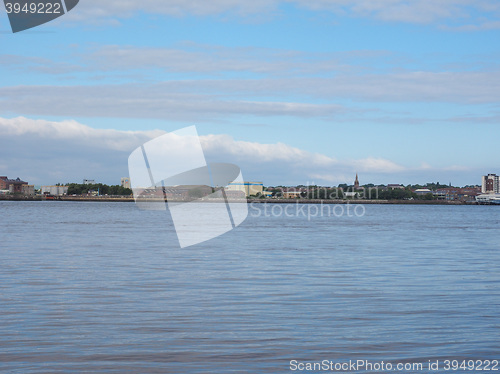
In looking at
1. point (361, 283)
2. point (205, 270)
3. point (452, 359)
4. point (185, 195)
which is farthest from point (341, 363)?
point (185, 195)

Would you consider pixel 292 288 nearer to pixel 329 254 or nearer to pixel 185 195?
pixel 329 254

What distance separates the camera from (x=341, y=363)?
760 centimetres

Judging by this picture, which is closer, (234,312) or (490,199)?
(234,312)

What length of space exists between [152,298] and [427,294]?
5.38m

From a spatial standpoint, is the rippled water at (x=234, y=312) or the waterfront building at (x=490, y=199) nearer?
the rippled water at (x=234, y=312)

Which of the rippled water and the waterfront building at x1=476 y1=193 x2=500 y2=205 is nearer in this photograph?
the rippled water

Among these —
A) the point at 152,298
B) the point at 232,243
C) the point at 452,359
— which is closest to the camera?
the point at 452,359

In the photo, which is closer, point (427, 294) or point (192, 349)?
point (192, 349)

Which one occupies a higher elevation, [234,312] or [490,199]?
[490,199]

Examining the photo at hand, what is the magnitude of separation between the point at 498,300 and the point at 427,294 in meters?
1.33

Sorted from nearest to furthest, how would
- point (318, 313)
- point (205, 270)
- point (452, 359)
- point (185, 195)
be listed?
point (452, 359) < point (318, 313) < point (205, 270) < point (185, 195)

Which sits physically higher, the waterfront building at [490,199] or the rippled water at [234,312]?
the waterfront building at [490,199]

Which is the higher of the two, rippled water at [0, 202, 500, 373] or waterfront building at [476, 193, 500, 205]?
waterfront building at [476, 193, 500, 205]

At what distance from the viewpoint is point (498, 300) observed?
1206 cm
